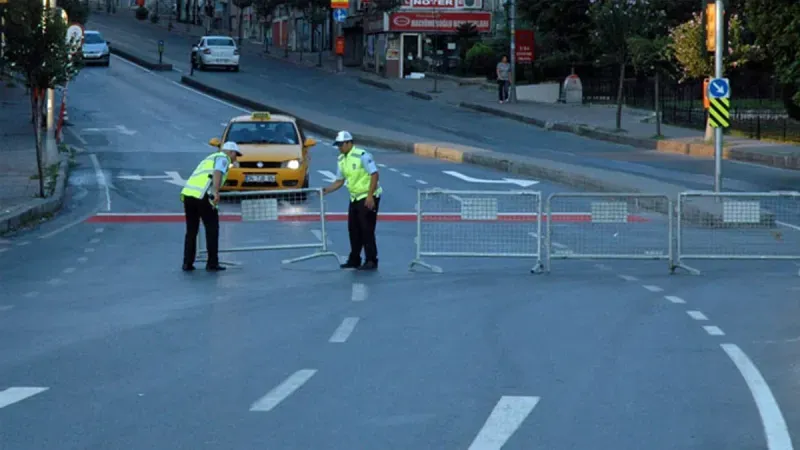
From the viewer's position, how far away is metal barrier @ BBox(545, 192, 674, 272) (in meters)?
19.6

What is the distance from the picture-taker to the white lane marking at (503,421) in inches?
346

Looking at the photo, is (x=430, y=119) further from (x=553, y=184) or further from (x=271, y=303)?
(x=271, y=303)

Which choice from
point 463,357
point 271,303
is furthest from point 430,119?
point 463,357

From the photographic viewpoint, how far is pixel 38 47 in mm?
30000

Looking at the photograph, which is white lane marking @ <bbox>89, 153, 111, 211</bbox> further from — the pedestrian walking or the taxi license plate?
the pedestrian walking

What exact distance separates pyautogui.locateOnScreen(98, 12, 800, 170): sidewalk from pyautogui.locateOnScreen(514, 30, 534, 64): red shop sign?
2.05 m

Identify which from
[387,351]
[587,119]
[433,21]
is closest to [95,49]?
[433,21]

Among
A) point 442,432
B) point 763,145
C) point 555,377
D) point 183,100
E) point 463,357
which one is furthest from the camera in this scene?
point 183,100

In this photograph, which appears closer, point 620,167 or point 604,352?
point 604,352

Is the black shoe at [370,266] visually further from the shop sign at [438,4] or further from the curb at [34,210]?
the shop sign at [438,4]

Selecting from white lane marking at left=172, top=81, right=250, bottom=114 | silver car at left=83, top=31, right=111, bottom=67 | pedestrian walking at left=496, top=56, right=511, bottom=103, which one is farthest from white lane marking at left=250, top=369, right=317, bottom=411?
silver car at left=83, top=31, right=111, bottom=67

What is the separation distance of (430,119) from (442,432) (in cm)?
4865

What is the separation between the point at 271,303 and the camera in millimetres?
16062

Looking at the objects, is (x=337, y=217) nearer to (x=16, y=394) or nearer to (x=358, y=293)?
(x=358, y=293)
